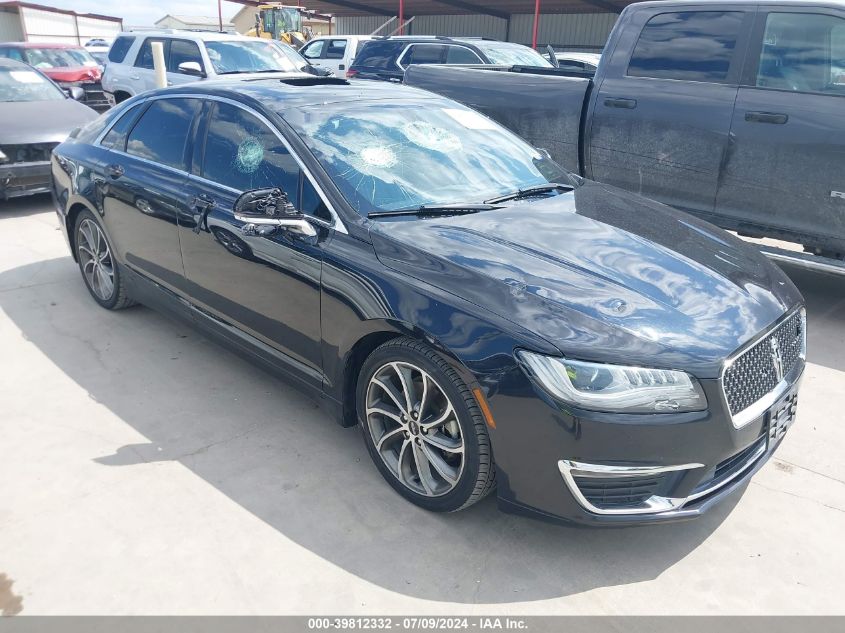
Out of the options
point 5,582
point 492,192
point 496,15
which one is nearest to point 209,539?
point 5,582

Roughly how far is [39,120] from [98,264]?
423 cm

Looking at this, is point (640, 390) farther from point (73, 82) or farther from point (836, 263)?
point (73, 82)

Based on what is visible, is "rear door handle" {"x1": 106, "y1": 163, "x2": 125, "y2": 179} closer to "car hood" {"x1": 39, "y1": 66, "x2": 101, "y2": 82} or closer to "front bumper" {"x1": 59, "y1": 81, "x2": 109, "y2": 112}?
"front bumper" {"x1": 59, "y1": 81, "x2": 109, "y2": 112}

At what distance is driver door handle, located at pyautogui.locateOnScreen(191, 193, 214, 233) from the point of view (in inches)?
147

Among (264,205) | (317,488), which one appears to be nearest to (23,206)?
(264,205)

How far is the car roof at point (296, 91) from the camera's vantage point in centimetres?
363

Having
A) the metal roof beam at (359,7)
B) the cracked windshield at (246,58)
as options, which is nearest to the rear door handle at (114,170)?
the cracked windshield at (246,58)

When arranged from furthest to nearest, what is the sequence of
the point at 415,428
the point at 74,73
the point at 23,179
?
the point at 74,73 < the point at 23,179 < the point at 415,428

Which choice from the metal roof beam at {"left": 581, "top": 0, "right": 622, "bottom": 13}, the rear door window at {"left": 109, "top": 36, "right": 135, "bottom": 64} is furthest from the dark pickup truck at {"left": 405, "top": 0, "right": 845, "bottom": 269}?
the metal roof beam at {"left": 581, "top": 0, "right": 622, "bottom": 13}

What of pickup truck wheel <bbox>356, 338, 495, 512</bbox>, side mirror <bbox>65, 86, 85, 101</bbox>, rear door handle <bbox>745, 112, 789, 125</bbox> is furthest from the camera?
side mirror <bbox>65, 86, 85, 101</bbox>

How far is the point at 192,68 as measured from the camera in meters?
10.6

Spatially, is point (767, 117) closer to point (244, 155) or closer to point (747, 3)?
point (747, 3)

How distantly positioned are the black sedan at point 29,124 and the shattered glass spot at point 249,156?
519 centimetres

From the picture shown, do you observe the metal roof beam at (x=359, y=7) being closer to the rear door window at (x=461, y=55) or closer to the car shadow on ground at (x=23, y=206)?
the rear door window at (x=461, y=55)
